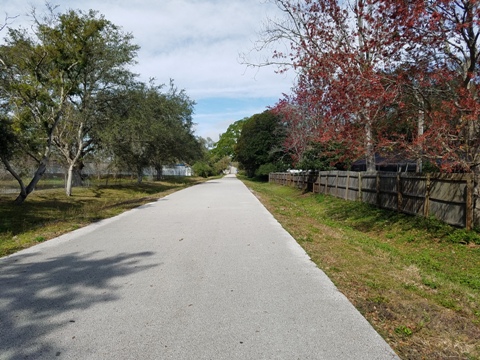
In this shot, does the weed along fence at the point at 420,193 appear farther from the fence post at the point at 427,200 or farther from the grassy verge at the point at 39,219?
the grassy verge at the point at 39,219

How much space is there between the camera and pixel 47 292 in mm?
4594

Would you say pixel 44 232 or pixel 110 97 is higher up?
pixel 110 97

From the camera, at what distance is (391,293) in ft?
15.2

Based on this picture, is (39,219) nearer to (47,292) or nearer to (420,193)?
(47,292)

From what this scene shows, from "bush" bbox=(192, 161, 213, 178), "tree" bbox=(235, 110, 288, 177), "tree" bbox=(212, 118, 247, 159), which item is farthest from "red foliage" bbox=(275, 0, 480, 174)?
"tree" bbox=(212, 118, 247, 159)

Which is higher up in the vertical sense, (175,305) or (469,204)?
(469,204)

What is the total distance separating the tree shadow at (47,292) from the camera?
330cm

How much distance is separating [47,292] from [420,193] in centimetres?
998

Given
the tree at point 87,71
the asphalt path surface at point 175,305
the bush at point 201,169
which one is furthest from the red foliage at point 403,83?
the bush at point 201,169

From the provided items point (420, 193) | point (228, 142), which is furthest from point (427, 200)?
point (228, 142)

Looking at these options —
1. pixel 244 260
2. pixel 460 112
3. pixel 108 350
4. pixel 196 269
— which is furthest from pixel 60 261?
pixel 460 112

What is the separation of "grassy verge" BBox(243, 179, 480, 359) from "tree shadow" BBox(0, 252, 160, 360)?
3.08 m

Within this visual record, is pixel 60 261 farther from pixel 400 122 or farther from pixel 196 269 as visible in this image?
pixel 400 122

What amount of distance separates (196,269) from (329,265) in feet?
7.16
